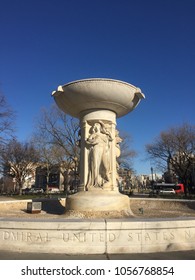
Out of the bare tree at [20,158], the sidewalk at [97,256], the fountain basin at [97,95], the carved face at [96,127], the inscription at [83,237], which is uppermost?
the bare tree at [20,158]

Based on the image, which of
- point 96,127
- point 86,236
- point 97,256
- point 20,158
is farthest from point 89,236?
point 20,158

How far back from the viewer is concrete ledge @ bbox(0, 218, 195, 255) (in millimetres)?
5359

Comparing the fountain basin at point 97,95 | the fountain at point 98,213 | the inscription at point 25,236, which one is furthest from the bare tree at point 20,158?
the inscription at point 25,236

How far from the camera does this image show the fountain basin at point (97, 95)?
880cm

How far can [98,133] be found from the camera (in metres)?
9.39

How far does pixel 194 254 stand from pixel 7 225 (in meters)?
3.71

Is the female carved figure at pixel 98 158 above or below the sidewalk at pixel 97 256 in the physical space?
above

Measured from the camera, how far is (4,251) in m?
5.48

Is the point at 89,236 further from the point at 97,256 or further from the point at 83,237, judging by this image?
the point at 97,256

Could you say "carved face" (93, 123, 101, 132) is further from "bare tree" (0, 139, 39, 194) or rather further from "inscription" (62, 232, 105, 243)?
"bare tree" (0, 139, 39, 194)

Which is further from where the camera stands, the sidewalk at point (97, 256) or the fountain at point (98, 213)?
the fountain at point (98, 213)

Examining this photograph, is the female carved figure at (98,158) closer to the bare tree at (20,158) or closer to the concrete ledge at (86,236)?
the concrete ledge at (86,236)

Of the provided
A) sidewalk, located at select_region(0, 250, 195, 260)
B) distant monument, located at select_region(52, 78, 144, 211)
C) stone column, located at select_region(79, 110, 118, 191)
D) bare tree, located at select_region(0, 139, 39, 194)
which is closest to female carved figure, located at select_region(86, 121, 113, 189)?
distant monument, located at select_region(52, 78, 144, 211)

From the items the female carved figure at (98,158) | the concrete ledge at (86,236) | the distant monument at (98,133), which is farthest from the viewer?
the female carved figure at (98,158)
